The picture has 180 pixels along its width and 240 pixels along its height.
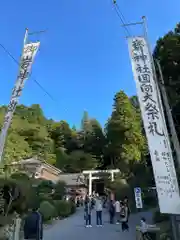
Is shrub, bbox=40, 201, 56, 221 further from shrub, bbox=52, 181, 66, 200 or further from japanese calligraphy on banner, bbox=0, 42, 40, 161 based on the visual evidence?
japanese calligraphy on banner, bbox=0, 42, 40, 161

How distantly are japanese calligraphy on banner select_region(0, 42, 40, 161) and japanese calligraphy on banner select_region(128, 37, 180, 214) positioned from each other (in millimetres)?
3980

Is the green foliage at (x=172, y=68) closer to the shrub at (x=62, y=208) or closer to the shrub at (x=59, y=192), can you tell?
the shrub at (x=62, y=208)

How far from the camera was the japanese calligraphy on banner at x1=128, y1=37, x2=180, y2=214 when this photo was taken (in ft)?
22.2

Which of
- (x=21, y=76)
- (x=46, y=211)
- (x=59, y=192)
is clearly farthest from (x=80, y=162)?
(x=21, y=76)

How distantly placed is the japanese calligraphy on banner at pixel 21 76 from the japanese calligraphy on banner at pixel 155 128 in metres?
3.98

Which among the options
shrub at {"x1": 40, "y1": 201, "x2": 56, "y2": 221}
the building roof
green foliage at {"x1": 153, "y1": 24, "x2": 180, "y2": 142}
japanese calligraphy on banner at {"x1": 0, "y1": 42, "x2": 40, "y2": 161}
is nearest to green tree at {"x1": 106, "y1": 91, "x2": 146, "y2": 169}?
the building roof

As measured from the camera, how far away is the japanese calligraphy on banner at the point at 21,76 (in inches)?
396

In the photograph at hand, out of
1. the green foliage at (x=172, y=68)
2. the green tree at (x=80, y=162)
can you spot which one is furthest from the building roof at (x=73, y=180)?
the green foliage at (x=172, y=68)

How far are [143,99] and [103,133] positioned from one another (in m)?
44.2

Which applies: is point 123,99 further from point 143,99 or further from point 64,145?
point 143,99

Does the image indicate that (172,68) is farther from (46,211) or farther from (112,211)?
(46,211)

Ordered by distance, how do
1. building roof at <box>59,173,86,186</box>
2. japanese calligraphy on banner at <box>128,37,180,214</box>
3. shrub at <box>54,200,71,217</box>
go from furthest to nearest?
building roof at <box>59,173,86,186</box> → shrub at <box>54,200,71,217</box> → japanese calligraphy on banner at <box>128,37,180,214</box>

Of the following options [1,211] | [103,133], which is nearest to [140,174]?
[1,211]

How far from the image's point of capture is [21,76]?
1064 cm
